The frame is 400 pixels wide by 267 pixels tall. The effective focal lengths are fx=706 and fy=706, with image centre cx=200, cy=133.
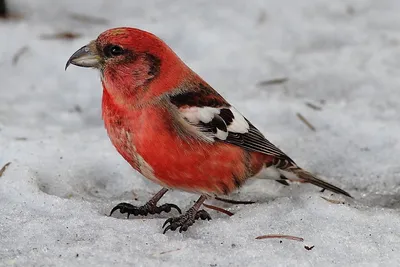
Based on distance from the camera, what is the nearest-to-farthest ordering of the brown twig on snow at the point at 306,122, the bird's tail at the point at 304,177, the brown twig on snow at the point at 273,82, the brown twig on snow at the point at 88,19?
the bird's tail at the point at 304,177 < the brown twig on snow at the point at 306,122 < the brown twig on snow at the point at 273,82 < the brown twig on snow at the point at 88,19

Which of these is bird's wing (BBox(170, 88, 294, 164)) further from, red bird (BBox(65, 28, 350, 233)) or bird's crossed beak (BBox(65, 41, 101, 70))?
bird's crossed beak (BBox(65, 41, 101, 70))

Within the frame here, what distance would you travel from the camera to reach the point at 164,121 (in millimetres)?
3719

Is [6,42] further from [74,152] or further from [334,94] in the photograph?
[334,94]

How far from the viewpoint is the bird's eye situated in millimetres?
3846

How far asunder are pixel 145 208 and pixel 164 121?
631 mm

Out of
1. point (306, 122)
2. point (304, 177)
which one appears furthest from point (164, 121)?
point (306, 122)

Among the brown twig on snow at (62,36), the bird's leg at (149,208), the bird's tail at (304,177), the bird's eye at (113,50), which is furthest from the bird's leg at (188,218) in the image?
the brown twig on snow at (62,36)

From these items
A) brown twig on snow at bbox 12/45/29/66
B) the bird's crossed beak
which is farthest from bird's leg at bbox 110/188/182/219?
brown twig on snow at bbox 12/45/29/66

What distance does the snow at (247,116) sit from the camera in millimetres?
3492

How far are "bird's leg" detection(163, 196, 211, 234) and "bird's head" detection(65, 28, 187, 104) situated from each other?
0.67 meters

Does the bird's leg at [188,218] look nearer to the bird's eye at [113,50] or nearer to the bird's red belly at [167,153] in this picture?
the bird's red belly at [167,153]

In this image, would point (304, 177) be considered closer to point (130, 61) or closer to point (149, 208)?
point (149, 208)

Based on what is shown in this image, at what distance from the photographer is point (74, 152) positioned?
15.4ft

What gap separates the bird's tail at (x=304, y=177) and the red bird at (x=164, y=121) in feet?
1.26
